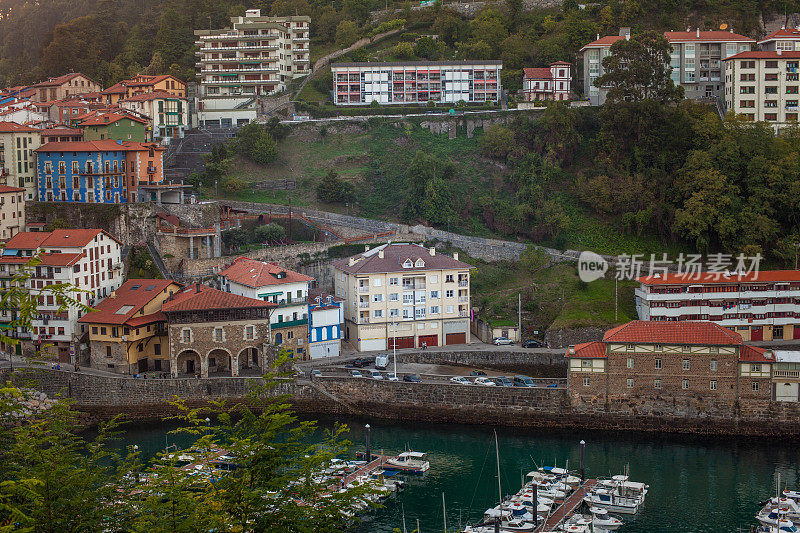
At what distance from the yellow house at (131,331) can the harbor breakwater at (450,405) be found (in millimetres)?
1861

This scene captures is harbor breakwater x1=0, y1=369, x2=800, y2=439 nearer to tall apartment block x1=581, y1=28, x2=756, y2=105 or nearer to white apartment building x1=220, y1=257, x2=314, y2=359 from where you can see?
white apartment building x1=220, y1=257, x2=314, y2=359

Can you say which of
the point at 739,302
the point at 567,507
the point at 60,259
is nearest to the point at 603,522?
the point at 567,507

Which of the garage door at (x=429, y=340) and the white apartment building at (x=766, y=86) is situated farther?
the white apartment building at (x=766, y=86)

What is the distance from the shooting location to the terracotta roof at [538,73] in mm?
77375

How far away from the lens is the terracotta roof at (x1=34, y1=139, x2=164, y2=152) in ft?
202

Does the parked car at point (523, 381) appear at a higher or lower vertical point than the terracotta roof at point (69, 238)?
lower

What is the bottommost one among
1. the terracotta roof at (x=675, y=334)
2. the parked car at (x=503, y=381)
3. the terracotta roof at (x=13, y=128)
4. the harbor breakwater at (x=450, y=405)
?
the harbor breakwater at (x=450, y=405)

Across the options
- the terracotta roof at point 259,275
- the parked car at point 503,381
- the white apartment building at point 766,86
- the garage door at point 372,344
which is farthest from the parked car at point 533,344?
the white apartment building at point 766,86

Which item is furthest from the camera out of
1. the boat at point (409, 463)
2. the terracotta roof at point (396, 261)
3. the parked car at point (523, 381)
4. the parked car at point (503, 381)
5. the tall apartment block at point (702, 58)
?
the tall apartment block at point (702, 58)

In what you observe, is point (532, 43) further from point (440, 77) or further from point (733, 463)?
point (733, 463)

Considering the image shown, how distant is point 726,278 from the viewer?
2066 inches

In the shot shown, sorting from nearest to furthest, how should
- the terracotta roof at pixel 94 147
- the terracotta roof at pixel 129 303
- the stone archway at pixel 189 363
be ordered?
1. the terracotta roof at pixel 129 303
2. the stone archway at pixel 189 363
3. the terracotta roof at pixel 94 147

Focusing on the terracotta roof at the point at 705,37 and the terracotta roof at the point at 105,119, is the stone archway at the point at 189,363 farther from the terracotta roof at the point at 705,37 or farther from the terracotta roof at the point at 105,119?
the terracotta roof at the point at 705,37

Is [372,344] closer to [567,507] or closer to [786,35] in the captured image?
[567,507]
